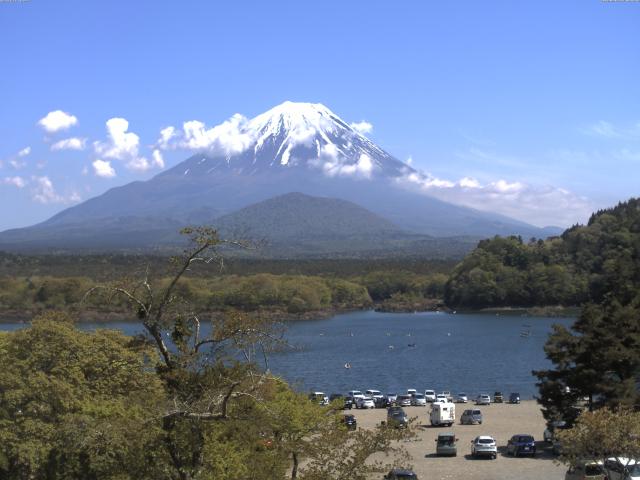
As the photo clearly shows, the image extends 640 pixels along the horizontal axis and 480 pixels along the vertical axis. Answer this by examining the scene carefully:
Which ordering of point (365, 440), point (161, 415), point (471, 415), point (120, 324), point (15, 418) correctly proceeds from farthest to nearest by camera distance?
Answer: point (120, 324)
point (471, 415)
point (15, 418)
point (365, 440)
point (161, 415)

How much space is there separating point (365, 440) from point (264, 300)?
7480 centimetres

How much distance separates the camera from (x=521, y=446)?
66.3 ft

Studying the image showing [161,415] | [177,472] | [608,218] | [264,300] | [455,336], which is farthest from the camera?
[608,218]

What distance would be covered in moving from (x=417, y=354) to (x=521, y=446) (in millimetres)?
34302

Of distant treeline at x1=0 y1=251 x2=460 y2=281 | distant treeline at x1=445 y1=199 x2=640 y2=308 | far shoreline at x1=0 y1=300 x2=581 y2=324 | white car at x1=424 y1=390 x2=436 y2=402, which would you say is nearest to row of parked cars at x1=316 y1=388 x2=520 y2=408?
white car at x1=424 y1=390 x2=436 y2=402

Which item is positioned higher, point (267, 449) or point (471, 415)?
point (267, 449)

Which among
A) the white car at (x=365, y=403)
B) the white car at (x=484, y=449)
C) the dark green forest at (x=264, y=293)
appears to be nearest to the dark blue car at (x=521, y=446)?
the white car at (x=484, y=449)

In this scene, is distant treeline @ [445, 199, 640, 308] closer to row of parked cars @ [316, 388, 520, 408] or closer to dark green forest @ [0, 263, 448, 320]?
dark green forest @ [0, 263, 448, 320]

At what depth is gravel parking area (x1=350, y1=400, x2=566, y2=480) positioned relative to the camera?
17.9m

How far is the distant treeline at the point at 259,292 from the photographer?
8025cm

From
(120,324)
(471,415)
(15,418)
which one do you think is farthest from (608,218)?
(15,418)

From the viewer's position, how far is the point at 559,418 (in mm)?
20906

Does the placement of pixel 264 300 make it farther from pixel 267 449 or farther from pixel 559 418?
pixel 267 449

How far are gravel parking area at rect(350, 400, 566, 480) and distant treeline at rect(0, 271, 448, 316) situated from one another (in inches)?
1766
